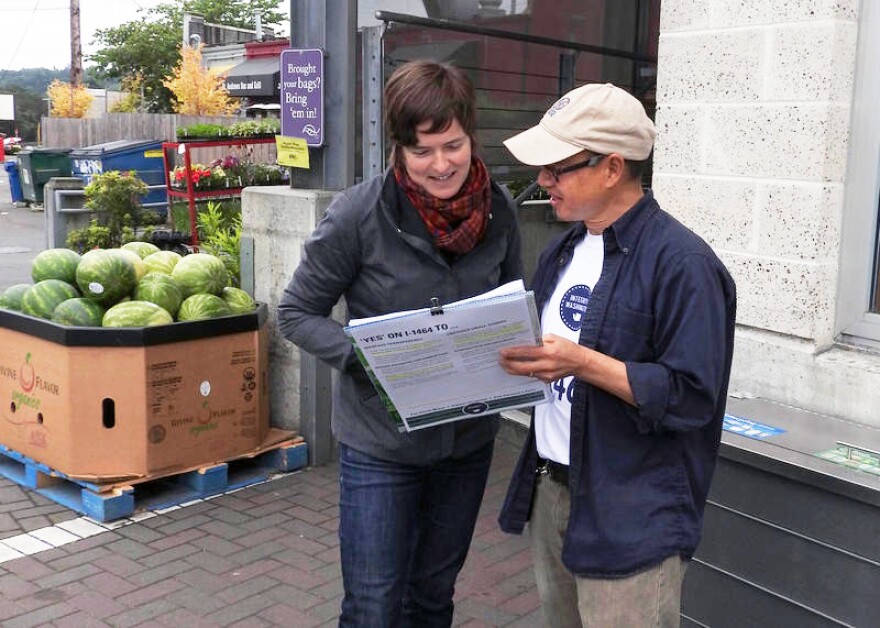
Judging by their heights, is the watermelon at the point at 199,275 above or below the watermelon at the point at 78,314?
above

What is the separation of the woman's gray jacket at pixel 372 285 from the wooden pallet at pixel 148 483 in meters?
2.50

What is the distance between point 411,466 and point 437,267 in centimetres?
56

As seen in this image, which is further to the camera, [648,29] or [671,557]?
[648,29]

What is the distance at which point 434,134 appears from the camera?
7.83 ft

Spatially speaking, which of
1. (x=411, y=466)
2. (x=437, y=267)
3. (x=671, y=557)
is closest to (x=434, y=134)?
(x=437, y=267)

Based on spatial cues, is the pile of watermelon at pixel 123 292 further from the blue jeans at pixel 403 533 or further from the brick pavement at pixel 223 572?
the blue jeans at pixel 403 533

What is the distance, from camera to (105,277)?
492cm

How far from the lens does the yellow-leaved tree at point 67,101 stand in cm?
3003

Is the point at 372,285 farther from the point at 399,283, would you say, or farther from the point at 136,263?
A: the point at 136,263

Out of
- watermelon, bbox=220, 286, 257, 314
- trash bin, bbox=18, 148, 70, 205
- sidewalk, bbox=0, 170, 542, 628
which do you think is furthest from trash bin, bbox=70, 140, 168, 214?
sidewalk, bbox=0, 170, 542, 628

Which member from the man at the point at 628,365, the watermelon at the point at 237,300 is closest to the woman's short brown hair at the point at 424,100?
the man at the point at 628,365

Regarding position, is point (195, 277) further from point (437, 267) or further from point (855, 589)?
point (855, 589)

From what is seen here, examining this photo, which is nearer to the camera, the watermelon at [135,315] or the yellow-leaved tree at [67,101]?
the watermelon at [135,315]

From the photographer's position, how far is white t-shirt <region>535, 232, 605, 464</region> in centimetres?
215
